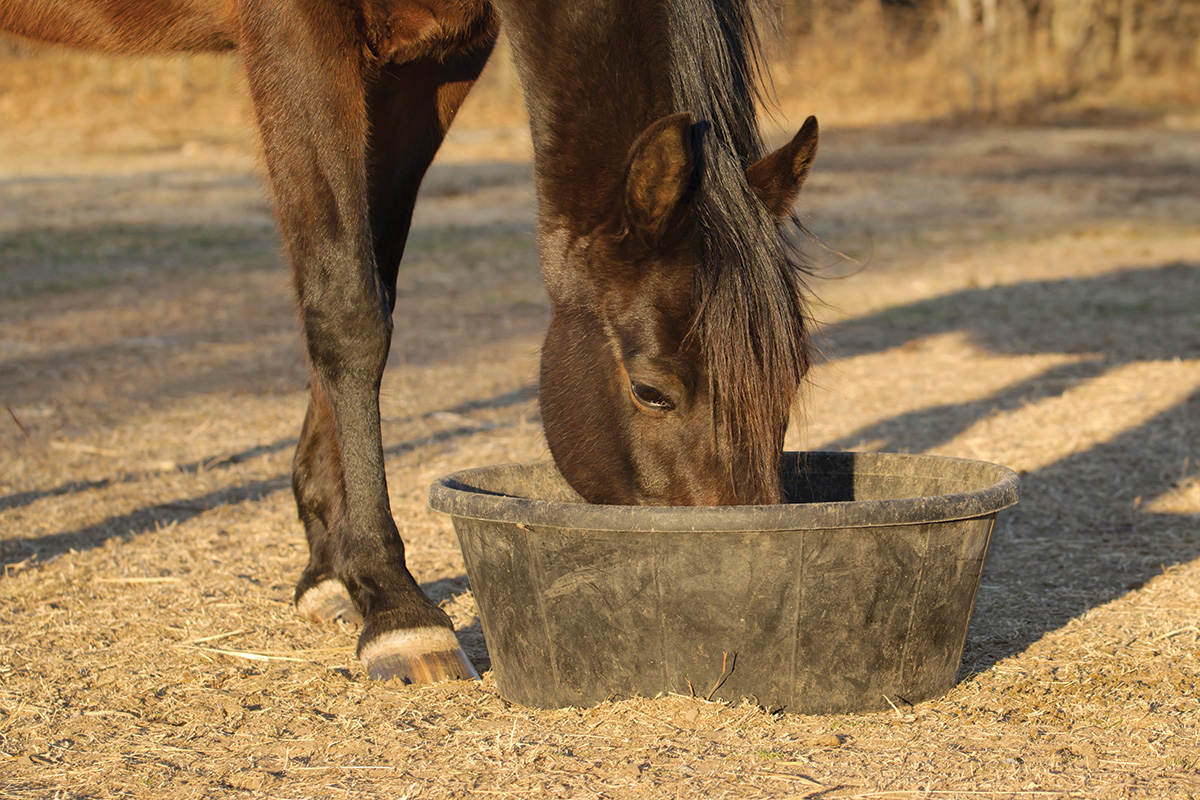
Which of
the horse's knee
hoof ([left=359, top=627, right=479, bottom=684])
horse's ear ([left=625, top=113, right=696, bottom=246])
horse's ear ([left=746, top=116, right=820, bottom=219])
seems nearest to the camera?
horse's ear ([left=625, top=113, right=696, bottom=246])

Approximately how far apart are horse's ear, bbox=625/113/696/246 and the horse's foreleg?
80 centimetres

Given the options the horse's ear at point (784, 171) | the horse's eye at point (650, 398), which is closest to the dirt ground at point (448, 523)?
the horse's ear at point (784, 171)

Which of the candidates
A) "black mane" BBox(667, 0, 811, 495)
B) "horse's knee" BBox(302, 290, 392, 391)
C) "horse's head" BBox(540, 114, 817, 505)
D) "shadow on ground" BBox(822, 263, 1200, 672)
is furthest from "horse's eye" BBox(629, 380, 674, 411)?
"shadow on ground" BBox(822, 263, 1200, 672)

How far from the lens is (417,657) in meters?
2.58

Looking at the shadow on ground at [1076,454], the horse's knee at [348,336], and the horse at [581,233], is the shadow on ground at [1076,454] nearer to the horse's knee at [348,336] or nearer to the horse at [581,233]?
the horse at [581,233]

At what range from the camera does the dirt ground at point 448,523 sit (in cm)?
209

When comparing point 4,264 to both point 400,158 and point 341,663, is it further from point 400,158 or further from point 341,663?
point 341,663

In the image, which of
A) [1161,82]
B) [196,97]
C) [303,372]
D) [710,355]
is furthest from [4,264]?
[1161,82]

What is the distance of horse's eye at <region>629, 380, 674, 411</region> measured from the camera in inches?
88.5

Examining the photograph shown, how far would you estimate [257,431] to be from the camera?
5.04m

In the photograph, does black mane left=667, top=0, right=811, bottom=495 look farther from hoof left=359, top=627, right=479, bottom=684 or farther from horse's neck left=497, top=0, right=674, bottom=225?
hoof left=359, top=627, right=479, bottom=684

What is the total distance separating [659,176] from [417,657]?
1.17 metres

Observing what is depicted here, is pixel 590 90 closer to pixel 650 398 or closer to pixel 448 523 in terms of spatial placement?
pixel 650 398

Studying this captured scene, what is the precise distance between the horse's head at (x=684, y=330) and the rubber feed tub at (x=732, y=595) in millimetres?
156
